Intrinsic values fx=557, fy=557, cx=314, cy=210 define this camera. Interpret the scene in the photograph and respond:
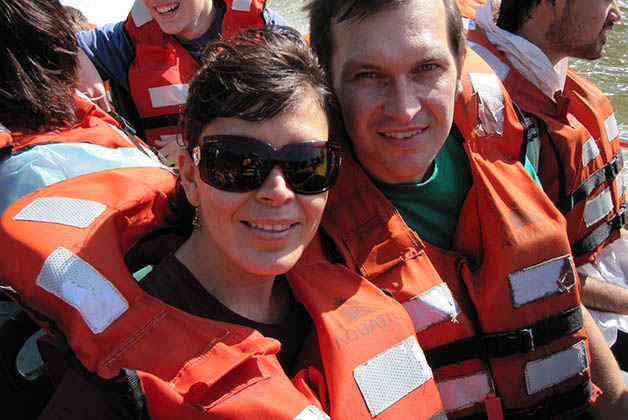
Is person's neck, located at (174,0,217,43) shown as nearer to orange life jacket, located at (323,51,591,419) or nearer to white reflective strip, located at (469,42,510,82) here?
white reflective strip, located at (469,42,510,82)

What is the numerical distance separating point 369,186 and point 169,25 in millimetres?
1605

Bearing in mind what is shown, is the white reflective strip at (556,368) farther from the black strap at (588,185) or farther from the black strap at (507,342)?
the black strap at (588,185)

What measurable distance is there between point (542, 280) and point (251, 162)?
1039 millimetres

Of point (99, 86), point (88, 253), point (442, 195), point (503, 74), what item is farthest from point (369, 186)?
point (99, 86)

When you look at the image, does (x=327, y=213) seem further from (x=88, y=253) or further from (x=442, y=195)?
(x=88, y=253)

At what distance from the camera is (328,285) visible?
1400mm

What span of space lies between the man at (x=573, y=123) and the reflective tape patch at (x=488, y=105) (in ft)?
1.15

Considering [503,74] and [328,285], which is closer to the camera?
[328,285]

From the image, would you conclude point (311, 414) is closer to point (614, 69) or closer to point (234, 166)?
point (234, 166)

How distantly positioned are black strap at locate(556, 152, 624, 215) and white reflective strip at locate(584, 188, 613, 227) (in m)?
0.05

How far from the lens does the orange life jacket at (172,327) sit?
108 cm

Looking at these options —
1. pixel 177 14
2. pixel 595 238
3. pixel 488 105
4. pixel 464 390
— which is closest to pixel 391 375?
pixel 464 390

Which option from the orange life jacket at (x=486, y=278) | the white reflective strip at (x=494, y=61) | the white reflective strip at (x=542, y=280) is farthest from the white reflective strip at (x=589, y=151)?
the white reflective strip at (x=542, y=280)

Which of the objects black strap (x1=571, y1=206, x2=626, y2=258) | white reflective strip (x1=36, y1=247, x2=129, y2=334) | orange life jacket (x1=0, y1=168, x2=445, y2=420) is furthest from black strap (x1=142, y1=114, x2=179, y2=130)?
black strap (x1=571, y1=206, x2=626, y2=258)
